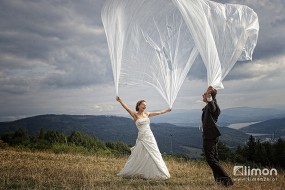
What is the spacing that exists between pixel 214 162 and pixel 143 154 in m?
3.22

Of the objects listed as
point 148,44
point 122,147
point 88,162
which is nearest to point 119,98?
point 148,44

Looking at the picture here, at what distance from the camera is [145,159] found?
12.8m

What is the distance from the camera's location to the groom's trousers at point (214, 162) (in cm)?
1030

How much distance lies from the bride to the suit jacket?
2.36 m

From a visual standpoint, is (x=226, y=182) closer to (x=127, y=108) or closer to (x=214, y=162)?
(x=214, y=162)

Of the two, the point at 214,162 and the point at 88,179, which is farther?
the point at 88,179

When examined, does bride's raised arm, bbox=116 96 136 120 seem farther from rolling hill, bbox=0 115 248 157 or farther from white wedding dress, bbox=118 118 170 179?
rolling hill, bbox=0 115 248 157

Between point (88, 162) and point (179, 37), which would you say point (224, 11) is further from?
point (88, 162)

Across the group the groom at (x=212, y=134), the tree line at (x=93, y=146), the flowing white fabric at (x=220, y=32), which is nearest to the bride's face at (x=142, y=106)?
the groom at (x=212, y=134)

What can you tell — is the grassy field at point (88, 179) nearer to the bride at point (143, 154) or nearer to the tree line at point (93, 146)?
the bride at point (143, 154)

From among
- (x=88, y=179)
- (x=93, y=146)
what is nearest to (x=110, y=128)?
(x=93, y=146)

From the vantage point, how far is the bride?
1258 centimetres

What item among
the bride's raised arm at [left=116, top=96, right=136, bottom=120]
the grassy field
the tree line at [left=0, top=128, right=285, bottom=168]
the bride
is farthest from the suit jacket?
the tree line at [left=0, top=128, right=285, bottom=168]

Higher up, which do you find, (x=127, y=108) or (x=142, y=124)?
(x=127, y=108)
